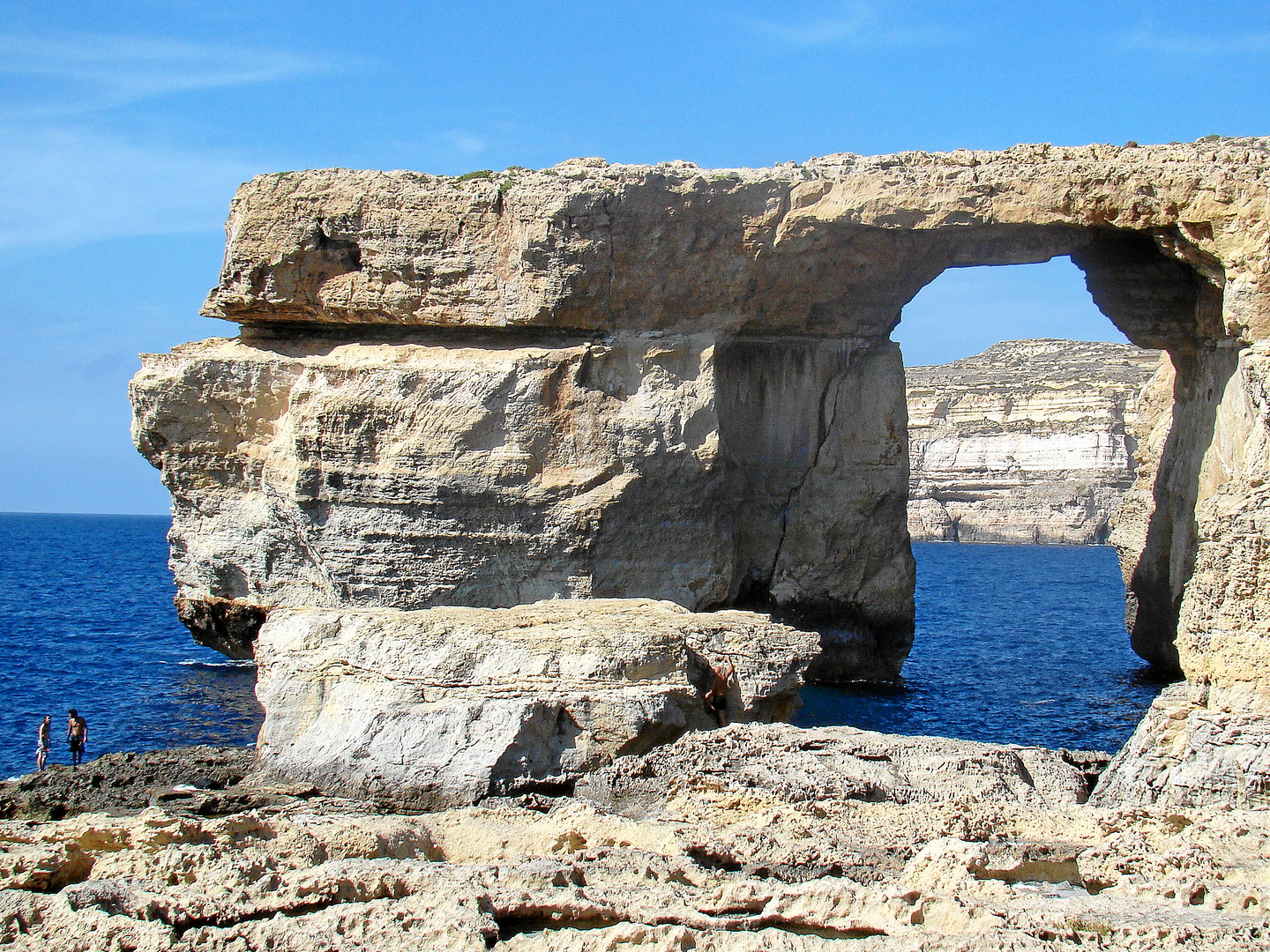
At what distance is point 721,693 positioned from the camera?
13.0 metres

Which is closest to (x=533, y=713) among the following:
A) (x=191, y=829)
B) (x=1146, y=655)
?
(x=191, y=829)

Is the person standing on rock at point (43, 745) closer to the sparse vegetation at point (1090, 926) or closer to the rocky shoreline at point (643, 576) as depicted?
the rocky shoreline at point (643, 576)

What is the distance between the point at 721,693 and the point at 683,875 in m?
4.39

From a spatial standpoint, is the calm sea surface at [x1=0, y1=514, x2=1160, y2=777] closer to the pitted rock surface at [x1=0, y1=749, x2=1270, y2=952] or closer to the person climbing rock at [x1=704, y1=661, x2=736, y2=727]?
the person climbing rock at [x1=704, y1=661, x2=736, y2=727]

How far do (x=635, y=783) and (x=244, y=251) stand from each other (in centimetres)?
1308

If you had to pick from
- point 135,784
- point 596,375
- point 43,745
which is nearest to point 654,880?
point 135,784

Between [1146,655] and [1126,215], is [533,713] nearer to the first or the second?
[1126,215]

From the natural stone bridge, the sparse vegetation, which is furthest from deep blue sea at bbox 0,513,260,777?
the sparse vegetation

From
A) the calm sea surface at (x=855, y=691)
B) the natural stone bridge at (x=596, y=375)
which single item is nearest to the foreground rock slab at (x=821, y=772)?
the calm sea surface at (x=855, y=691)

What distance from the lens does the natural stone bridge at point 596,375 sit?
62.0 ft

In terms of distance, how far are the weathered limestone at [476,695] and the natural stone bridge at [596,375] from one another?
21.4ft

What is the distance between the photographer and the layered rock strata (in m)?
7.16

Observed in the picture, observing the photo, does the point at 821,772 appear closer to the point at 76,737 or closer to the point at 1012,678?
the point at 76,737

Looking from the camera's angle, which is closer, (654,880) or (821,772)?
(654,880)
